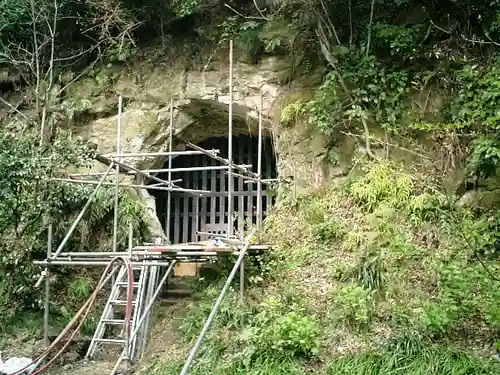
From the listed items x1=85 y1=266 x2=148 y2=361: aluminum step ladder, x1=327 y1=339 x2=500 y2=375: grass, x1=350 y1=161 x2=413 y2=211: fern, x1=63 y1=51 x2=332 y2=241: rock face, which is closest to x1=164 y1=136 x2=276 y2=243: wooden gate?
x1=63 y1=51 x2=332 y2=241: rock face

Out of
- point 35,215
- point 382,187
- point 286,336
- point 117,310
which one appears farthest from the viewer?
point 117,310

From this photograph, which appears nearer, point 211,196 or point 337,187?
point 337,187

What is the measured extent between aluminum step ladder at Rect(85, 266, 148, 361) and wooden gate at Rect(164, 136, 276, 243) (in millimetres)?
2085

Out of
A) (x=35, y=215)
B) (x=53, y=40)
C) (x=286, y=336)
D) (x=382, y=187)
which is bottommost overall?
(x=286, y=336)

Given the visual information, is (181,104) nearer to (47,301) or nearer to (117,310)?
(117,310)

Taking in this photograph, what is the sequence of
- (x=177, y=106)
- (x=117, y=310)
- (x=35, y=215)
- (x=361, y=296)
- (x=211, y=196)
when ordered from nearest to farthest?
(x=361, y=296), (x=35, y=215), (x=117, y=310), (x=177, y=106), (x=211, y=196)

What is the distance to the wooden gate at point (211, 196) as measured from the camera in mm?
9367

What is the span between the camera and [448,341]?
5332mm

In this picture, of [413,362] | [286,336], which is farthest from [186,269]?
[413,362]

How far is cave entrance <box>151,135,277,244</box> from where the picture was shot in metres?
9.37

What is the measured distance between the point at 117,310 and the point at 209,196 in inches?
107

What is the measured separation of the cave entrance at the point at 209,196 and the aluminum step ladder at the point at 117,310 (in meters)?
2.08

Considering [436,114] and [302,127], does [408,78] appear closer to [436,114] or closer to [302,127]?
[436,114]

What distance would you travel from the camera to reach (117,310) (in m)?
7.47
